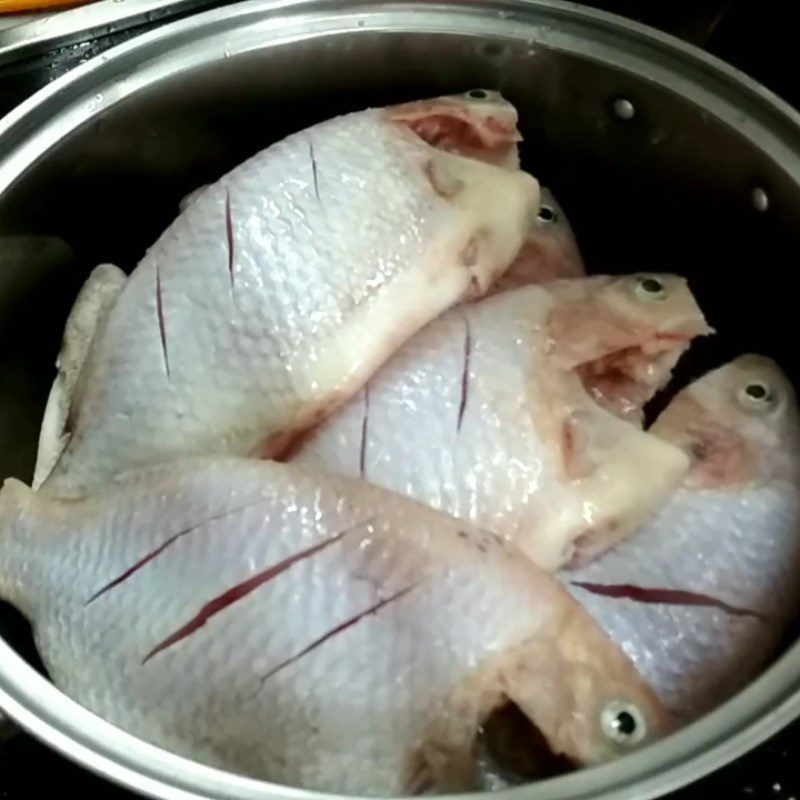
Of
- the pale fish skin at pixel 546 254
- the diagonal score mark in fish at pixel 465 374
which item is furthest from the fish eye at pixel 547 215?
the diagonal score mark in fish at pixel 465 374

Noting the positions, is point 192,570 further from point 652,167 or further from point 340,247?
point 652,167

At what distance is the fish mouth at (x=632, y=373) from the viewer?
97 cm

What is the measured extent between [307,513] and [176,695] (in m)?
0.14

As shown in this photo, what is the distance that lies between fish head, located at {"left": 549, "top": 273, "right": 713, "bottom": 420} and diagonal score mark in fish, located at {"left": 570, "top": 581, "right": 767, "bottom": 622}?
0.58 ft

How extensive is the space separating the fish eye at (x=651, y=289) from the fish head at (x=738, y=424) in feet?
0.29

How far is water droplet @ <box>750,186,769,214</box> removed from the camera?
3.26 feet

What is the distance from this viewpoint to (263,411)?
0.86m

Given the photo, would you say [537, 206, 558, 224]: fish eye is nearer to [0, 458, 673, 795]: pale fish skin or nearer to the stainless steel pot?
the stainless steel pot

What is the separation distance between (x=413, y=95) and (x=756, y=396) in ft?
1.44

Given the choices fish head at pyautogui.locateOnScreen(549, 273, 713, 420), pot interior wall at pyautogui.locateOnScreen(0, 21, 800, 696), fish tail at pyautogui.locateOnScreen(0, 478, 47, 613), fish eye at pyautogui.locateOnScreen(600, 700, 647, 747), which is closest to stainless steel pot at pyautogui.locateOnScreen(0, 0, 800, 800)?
pot interior wall at pyautogui.locateOnScreen(0, 21, 800, 696)

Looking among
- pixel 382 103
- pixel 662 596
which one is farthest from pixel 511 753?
pixel 382 103

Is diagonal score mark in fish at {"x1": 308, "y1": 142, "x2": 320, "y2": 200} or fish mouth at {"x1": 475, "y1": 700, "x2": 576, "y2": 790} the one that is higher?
diagonal score mark in fish at {"x1": 308, "y1": 142, "x2": 320, "y2": 200}

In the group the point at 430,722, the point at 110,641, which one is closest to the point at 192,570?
the point at 110,641

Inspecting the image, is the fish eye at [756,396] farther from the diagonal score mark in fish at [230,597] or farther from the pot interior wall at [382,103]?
the diagonal score mark in fish at [230,597]
